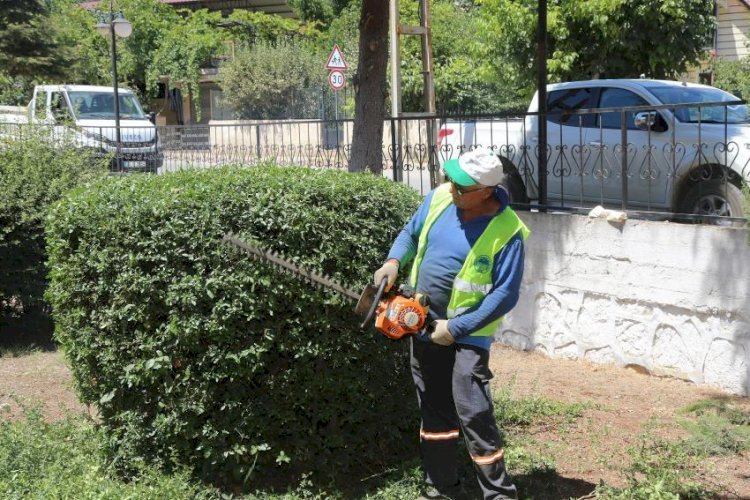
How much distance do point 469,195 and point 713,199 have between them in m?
3.75

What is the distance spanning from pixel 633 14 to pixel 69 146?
11567 mm

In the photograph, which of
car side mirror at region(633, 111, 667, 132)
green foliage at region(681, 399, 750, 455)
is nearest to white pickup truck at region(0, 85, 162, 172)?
car side mirror at region(633, 111, 667, 132)

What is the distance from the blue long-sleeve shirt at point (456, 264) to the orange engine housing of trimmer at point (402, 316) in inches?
5.6

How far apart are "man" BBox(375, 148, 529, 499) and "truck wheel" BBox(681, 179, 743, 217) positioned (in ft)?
10.7

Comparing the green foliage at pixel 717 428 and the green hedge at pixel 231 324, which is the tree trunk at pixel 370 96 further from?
the green foliage at pixel 717 428

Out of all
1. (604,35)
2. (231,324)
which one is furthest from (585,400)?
(604,35)

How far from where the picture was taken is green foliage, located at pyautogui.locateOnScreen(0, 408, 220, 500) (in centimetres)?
437

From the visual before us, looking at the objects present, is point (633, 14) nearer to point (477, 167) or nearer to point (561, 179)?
point (561, 179)

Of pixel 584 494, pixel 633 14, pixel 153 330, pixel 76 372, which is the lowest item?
pixel 584 494

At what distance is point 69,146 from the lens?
898cm

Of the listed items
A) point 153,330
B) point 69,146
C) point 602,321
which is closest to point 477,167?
point 153,330

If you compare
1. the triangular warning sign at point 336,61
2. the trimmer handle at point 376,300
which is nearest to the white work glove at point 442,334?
the trimmer handle at point 376,300

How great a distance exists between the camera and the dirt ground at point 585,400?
15.9ft

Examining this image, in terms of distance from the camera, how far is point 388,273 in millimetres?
4129
